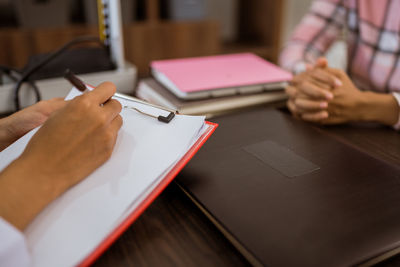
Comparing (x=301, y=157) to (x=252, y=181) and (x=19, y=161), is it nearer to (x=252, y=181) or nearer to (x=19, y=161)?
(x=252, y=181)

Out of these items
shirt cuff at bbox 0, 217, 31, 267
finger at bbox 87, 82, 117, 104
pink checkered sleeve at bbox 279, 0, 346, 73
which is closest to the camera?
shirt cuff at bbox 0, 217, 31, 267

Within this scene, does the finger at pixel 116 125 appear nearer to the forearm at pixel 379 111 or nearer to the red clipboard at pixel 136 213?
the red clipboard at pixel 136 213

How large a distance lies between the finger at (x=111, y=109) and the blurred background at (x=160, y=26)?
101 cm

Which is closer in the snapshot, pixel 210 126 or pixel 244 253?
pixel 244 253

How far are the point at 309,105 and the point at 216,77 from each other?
215 millimetres

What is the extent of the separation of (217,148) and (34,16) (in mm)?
1599

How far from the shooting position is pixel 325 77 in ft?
2.25

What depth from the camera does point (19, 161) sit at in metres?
0.36

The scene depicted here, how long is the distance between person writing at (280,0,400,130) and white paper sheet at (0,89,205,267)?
13.0 inches

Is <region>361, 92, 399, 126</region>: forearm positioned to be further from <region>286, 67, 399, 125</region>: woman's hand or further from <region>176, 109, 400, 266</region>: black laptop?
<region>176, 109, 400, 266</region>: black laptop

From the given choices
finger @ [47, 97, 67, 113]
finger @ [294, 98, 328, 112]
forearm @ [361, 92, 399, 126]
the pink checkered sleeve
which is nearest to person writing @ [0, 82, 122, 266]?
finger @ [47, 97, 67, 113]

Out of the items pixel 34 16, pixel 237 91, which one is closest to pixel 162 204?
pixel 237 91

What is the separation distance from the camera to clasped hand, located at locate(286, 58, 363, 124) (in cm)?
66

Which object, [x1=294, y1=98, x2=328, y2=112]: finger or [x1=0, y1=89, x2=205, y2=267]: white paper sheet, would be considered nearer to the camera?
[x1=0, y1=89, x2=205, y2=267]: white paper sheet
